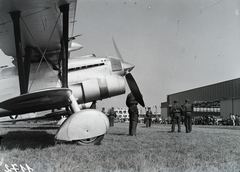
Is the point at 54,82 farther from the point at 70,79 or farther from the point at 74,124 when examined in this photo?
the point at 74,124

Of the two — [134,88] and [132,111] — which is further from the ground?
[134,88]

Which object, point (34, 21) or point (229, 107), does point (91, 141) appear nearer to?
point (34, 21)

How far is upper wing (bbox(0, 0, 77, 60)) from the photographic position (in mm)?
5727

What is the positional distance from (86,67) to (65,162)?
14.4 feet

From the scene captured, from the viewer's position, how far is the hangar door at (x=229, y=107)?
132 ft

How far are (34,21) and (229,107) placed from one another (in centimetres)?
4148

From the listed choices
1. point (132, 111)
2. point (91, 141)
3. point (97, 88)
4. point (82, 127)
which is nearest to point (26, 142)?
point (91, 141)

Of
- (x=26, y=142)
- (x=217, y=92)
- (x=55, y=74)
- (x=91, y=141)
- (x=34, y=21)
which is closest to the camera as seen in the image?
(x=91, y=141)

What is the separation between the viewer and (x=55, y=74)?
8.04m

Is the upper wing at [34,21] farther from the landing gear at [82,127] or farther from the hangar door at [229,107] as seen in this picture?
the hangar door at [229,107]

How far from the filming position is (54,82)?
25.8 ft

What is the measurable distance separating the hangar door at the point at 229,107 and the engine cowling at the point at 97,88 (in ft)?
119

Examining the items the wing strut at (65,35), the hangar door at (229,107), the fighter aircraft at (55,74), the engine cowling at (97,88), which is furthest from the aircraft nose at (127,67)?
the hangar door at (229,107)

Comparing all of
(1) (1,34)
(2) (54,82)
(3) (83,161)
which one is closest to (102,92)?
(2) (54,82)
